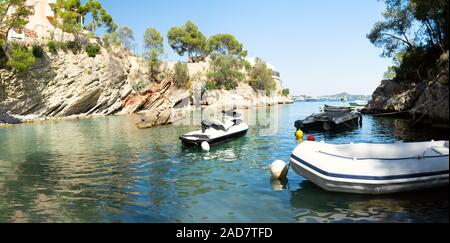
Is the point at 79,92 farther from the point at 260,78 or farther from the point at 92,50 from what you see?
the point at 260,78

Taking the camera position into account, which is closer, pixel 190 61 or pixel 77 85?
pixel 77 85

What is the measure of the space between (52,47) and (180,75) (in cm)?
3416

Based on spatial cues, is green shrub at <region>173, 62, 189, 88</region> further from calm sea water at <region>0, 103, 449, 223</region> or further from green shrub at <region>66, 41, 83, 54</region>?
calm sea water at <region>0, 103, 449, 223</region>

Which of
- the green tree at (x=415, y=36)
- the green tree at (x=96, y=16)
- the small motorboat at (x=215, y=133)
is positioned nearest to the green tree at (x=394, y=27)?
the green tree at (x=415, y=36)

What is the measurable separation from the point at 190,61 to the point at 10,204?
89.9m

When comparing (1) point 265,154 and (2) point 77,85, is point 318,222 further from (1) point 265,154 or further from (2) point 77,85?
(2) point 77,85

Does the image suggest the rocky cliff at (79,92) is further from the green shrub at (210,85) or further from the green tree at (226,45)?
the green tree at (226,45)

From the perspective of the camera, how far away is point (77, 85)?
162 ft

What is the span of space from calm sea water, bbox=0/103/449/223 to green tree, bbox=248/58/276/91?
78733 mm

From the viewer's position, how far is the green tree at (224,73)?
84975mm

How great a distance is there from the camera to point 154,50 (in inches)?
3056

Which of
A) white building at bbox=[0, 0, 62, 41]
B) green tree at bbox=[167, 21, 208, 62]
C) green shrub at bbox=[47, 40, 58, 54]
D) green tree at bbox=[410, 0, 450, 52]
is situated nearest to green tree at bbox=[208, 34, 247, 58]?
green tree at bbox=[167, 21, 208, 62]

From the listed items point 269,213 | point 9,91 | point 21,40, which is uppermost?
point 21,40

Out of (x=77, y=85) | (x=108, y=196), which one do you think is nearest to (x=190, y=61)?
(x=77, y=85)
